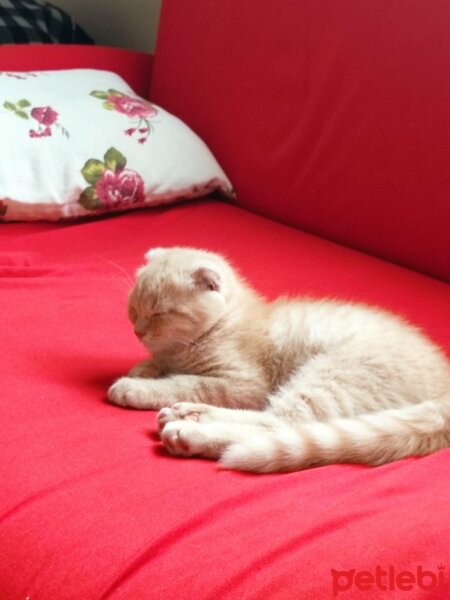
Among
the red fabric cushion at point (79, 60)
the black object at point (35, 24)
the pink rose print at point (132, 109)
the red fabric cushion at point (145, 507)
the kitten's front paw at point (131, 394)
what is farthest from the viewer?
the black object at point (35, 24)

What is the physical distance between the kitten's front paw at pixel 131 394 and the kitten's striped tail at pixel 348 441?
0.20 metres

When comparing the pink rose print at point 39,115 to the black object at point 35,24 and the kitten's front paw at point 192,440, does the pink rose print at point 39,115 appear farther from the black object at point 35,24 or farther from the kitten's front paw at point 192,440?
the kitten's front paw at point 192,440

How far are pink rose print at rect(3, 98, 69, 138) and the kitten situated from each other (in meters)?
0.74

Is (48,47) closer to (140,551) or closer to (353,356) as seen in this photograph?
(353,356)

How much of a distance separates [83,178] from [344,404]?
108 cm

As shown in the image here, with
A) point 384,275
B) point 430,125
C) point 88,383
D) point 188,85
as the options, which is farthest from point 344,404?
point 188,85

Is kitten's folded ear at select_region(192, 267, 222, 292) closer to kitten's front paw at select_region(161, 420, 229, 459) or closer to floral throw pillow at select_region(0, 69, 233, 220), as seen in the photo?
kitten's front paw at select_region(161, 420, 229, 459)

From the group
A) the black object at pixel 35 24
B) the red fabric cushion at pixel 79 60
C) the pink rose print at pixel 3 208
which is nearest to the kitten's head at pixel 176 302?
the pink rose print at pixel 3 208

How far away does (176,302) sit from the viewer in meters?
1.39

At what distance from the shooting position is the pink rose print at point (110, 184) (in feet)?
6.89

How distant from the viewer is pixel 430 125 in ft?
6.36

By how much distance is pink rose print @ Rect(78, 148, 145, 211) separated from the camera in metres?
2.10

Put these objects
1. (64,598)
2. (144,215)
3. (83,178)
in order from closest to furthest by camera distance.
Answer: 1. (64,598)
2. (83,178)
3. (144,215)

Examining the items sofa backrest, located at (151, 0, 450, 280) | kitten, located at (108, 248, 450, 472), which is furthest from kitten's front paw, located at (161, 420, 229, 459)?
sofa backrest, located at (151, 0, 450, 280)
